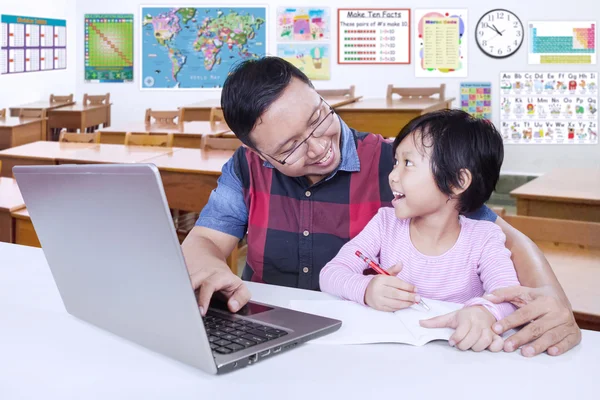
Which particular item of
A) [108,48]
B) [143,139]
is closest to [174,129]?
[143,139]

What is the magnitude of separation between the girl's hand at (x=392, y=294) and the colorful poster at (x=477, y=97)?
6.52 metres

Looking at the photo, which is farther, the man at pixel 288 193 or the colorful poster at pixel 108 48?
the colorful poster at pixel 108 48

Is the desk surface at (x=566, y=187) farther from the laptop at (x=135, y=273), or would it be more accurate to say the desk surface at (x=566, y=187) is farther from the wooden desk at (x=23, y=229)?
the laptop at (x=135, y=273)

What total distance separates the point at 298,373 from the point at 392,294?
0.88 feet

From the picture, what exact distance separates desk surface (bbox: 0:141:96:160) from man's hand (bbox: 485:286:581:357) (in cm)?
366

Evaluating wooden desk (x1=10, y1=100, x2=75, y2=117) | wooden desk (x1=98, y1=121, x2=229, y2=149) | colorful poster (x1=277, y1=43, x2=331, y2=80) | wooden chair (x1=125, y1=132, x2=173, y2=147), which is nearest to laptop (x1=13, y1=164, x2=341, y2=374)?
wooden chair (x1=125, y1=132, x2=173, y2=147)

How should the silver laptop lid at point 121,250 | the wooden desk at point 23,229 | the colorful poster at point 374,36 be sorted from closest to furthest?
1. the silver laptop lid at point 121,250
2. the wooden desk at point 23,229
3. the colorful poster at point 374,36

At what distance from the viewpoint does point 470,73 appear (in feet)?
24.2

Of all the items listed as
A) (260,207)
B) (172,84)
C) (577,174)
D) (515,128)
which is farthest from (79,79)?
(260,207)

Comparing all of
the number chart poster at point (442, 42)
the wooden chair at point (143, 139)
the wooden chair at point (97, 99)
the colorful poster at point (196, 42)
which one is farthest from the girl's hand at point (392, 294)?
the wooden chair at point (97, 99)

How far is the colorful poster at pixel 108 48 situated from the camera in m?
8.28

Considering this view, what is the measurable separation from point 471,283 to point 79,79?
8.15 meters

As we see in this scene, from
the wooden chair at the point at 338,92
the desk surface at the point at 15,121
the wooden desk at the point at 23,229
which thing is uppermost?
the wooden chair at the point at 338,92

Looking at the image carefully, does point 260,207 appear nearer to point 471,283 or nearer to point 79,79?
point 471,283
